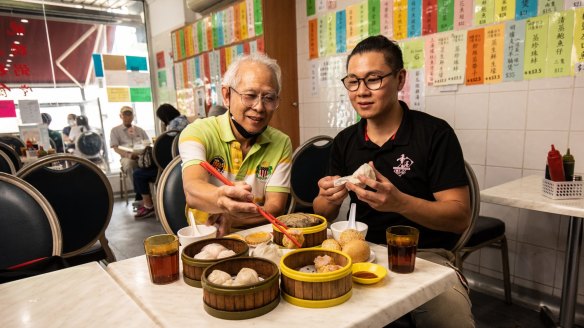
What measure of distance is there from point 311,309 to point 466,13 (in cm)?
223

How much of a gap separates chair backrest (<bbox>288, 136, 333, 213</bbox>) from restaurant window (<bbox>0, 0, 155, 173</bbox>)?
4.58m

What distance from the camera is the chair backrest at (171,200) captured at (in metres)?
1.55

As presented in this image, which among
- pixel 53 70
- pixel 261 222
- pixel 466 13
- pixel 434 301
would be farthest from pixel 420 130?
pixel 53 70

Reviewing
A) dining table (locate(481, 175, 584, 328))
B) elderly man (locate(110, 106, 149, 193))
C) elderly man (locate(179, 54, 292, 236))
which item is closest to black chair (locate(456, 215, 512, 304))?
dining table (locate(481, 175, 584, 328))

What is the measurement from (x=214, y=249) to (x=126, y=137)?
210 inches

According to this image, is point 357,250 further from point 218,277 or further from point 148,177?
point 148,177

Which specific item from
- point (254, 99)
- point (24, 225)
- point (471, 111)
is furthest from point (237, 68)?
point (471, 111)

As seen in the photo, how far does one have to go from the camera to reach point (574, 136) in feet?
6.38

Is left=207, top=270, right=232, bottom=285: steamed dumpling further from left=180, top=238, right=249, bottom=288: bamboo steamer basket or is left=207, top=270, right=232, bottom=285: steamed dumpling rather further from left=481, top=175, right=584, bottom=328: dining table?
left=481, top=175, right=584, bottom=328: dining table

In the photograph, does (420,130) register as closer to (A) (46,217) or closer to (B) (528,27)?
(B) (528,27)

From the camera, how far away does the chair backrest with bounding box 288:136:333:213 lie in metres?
2.35

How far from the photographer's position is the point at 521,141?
2150 mm

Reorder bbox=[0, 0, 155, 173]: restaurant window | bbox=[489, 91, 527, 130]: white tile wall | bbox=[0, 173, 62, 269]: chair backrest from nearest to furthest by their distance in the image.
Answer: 1. bbox=[0, 173, 62, 269]: chair backrest
2. bbox=[489, 91, 527, 130]: white tile wall
3. bbox=[0, 0, 155, 173]: restaurant window

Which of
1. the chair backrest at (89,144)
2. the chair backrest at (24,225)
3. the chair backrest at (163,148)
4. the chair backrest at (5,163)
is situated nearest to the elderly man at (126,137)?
the chair backrest at (89,144)
